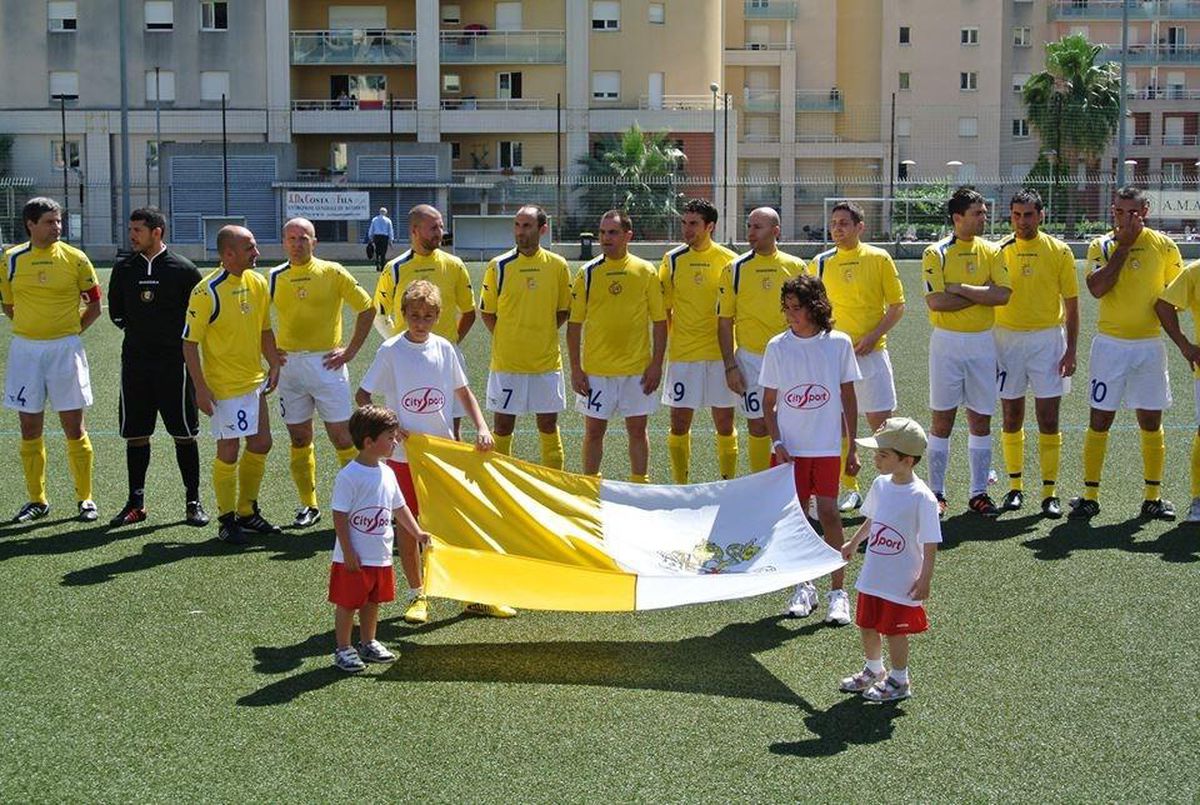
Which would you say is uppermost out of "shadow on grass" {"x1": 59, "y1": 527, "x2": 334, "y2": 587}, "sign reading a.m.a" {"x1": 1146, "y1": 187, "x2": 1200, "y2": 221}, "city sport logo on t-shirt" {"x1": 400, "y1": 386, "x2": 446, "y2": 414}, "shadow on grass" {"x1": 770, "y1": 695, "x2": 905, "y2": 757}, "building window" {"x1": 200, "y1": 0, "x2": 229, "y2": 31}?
"building window" {"x1": 200, "y1": 0, "x2": 229, "y2": 31}

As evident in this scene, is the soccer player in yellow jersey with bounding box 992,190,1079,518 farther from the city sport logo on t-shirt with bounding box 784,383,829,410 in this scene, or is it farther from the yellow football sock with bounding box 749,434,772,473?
the city sport logo on t-shirt with bounding box 784,383,829,410

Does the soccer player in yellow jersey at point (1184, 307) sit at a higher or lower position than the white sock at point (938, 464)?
higher

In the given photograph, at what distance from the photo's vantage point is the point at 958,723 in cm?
638

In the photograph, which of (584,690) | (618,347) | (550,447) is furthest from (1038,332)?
(584,690)

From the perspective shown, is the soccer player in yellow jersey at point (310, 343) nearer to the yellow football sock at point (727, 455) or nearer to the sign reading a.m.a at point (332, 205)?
the yellow football sock at point (727, 455)

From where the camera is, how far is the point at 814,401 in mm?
7781

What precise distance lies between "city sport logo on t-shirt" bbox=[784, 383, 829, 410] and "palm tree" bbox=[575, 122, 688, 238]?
38874 millimetres

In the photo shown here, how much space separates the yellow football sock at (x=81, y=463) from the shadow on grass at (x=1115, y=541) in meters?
6.50

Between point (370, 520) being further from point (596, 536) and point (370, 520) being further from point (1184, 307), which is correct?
point (1184, 307)

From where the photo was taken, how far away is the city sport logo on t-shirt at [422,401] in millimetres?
8133

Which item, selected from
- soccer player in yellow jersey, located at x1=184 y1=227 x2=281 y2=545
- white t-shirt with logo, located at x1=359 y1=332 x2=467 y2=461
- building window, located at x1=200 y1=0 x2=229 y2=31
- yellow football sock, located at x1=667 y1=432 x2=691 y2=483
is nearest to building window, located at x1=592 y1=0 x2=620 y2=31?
building window, located at x1=200 y1=0 x2=229 y2=31

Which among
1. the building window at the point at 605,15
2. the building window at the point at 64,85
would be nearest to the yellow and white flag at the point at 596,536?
the building window at the point at 605,15

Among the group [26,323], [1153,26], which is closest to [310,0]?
[1153,26]

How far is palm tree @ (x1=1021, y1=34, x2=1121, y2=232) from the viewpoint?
66.6m
